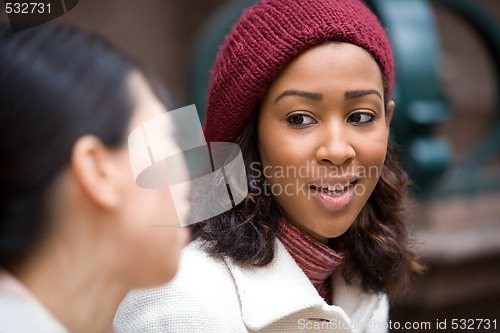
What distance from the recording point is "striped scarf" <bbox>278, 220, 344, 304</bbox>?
1448 mm

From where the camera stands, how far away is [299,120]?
1317 mm

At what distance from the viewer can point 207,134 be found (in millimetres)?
1565

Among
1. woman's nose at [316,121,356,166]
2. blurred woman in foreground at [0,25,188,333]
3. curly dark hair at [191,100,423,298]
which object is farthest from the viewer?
curly dark hair at [191,100,423,298]

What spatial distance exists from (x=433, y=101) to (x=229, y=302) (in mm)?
1691

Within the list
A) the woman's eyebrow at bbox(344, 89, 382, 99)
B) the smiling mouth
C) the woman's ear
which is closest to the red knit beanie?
the woman's eyebrow at bbox(344, 89, 382, 99)

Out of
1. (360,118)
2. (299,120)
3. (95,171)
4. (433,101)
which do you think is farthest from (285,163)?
(433,101)

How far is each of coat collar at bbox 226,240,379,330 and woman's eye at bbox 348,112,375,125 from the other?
0.37m

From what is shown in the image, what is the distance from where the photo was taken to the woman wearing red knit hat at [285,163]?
1.29 meters

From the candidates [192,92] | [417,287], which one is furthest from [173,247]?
[417,287]

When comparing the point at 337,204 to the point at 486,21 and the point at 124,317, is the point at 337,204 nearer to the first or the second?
the point at 124,317

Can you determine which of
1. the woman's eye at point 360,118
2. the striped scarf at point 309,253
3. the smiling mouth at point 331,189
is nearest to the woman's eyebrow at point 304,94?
the woman's eye at point 360,118

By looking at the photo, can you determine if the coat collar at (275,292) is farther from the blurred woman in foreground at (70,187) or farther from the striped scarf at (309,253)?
the blurred woman in foreground at (70,187)

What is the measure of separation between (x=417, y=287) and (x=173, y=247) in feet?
7.56

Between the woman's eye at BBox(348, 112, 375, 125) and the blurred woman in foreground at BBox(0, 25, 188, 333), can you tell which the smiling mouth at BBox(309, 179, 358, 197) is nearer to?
the woman's eye at BBox(348, 112, 375, 125)
